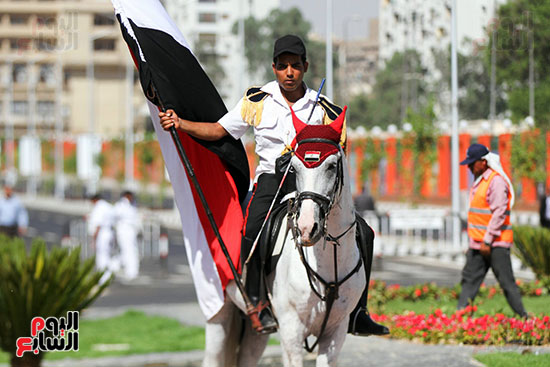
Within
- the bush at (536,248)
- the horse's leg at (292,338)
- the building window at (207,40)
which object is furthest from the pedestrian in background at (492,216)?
the building window at (207,40)

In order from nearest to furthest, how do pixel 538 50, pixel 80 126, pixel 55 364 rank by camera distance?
pixel 55 364, pixel 538 50, pixel 80 126

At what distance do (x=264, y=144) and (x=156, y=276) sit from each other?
1987 centimetres

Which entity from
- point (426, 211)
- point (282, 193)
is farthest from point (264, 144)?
point (426, 211)

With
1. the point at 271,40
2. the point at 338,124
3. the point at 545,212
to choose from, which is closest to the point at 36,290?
the point at 338,124

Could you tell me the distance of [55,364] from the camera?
13156 mm

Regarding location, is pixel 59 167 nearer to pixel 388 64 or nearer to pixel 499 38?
pixel 388 64

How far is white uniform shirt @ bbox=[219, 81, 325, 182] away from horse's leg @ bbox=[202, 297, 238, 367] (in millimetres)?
1066

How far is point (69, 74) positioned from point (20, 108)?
286 inches

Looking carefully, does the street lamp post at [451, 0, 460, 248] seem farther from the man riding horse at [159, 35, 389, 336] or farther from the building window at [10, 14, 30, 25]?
the building window at [10, 14, 30, 25]

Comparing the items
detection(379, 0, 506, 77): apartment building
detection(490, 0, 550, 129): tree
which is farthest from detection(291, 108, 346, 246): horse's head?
detection(379, 0, 506, 77): apartment building

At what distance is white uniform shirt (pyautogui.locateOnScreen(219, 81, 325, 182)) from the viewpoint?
7.37 meters

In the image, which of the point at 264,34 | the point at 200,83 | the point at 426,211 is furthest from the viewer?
the point at 264,34

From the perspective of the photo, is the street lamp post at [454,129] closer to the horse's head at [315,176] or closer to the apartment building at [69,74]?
the horse's head at [315,176]

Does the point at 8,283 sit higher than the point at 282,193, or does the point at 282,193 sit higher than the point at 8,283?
the point at 282,193
